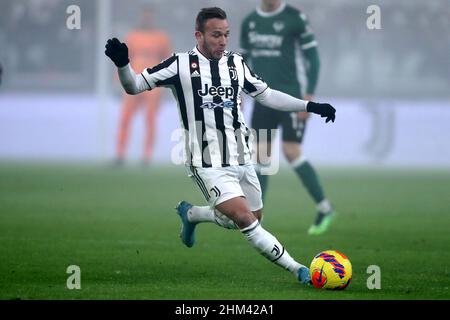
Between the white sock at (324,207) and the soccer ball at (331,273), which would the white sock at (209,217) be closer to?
the soccer ball at (331,273)

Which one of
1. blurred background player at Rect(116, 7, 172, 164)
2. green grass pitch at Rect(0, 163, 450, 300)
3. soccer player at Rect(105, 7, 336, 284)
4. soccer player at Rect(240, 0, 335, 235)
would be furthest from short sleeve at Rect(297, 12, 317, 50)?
blurred background player at Rect(116, 7, 172, 164)

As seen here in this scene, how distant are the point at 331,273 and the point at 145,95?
13.4m

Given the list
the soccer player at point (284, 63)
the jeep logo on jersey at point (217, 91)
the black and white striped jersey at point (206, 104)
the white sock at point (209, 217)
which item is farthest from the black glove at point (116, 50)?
the soccer player at point (284, 63)

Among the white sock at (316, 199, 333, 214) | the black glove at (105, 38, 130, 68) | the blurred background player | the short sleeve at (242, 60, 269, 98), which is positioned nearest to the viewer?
the black glove at (105, 38, 130, 68)

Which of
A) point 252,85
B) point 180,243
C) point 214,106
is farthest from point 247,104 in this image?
point 214,106

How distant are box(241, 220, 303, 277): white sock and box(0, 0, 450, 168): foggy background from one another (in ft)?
44.9

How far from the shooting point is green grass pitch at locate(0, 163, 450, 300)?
7.89 metres

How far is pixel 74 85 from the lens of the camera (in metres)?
23.1

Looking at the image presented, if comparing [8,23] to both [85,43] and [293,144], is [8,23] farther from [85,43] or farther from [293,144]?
[293,144]

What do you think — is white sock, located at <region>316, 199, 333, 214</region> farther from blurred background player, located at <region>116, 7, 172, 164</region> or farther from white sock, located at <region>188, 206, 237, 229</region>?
blurred background player, located at <region>116, 7, 172, 164</region>

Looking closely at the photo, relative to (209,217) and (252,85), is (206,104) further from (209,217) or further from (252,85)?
(209,217)
